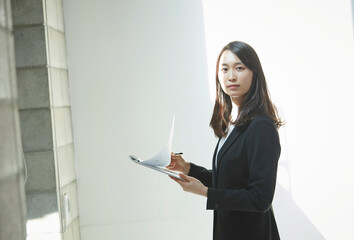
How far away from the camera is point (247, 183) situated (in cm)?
177

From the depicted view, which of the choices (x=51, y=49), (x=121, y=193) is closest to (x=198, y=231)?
(x=121, y=193)

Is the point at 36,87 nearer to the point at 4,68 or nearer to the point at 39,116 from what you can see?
the point at 39,116

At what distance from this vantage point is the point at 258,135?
5.52ft

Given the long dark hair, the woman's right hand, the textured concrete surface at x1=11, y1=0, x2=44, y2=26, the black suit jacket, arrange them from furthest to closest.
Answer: the textured concrete surface at x1=11, y1=0, x2=44, y2=26
the woman's right hand
the long dark hair
the black suit jacket

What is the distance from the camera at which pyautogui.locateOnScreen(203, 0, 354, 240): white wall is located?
125 inches

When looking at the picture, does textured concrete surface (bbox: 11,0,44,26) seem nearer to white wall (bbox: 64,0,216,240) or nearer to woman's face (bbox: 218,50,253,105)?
white wall (bbox: 64,0,216,240)

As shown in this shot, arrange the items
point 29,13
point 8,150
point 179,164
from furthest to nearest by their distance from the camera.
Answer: point 29,13
point 179,164
point 8,150

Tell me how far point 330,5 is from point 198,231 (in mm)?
1751

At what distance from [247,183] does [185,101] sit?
57.3 inches

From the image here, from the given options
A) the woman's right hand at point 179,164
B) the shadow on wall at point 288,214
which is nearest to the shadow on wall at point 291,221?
the shadow on wall at point 288,214

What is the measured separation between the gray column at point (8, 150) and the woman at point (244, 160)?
2.71 ft

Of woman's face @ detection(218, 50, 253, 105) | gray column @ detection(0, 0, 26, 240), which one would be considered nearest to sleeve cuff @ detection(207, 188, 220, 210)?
woman's face @ detection(218, 50, 253, 105)

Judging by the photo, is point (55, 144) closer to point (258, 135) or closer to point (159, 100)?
point (159, 100)

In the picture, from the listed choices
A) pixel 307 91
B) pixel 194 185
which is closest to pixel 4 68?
pixel 194 185
